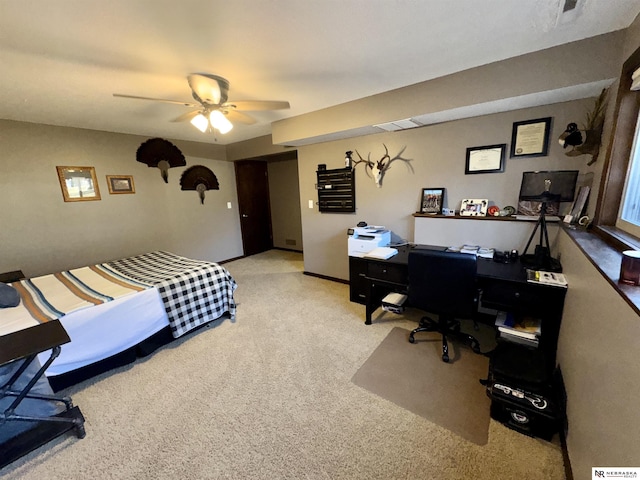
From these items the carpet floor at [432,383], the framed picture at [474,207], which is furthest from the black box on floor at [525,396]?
the framed picture at [474,207]

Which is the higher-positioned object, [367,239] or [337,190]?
[337,190]

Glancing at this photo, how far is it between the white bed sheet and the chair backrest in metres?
2.30

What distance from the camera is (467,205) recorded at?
2.59 m

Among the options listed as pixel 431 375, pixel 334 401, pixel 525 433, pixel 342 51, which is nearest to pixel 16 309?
pixel 334 401

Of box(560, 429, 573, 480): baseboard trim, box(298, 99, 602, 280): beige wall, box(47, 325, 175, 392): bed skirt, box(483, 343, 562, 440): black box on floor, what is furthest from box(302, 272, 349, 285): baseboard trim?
box(560, 429, 573, 480): baseboard trim

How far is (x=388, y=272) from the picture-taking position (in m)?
2.42

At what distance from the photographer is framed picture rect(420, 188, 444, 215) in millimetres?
2736

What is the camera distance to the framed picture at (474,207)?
2.51 m

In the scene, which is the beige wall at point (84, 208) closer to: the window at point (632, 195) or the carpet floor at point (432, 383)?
the carpet floor at point (432, 383)

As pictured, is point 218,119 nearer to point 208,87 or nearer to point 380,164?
point 208,87

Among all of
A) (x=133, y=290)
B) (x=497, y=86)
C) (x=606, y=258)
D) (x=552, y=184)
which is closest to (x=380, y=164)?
(x=497, y=86)

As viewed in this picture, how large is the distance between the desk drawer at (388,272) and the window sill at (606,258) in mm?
1152

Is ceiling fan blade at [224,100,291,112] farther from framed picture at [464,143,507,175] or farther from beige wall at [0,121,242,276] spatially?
beige wall at [0,121,242,276]

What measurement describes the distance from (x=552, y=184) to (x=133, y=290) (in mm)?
3792
